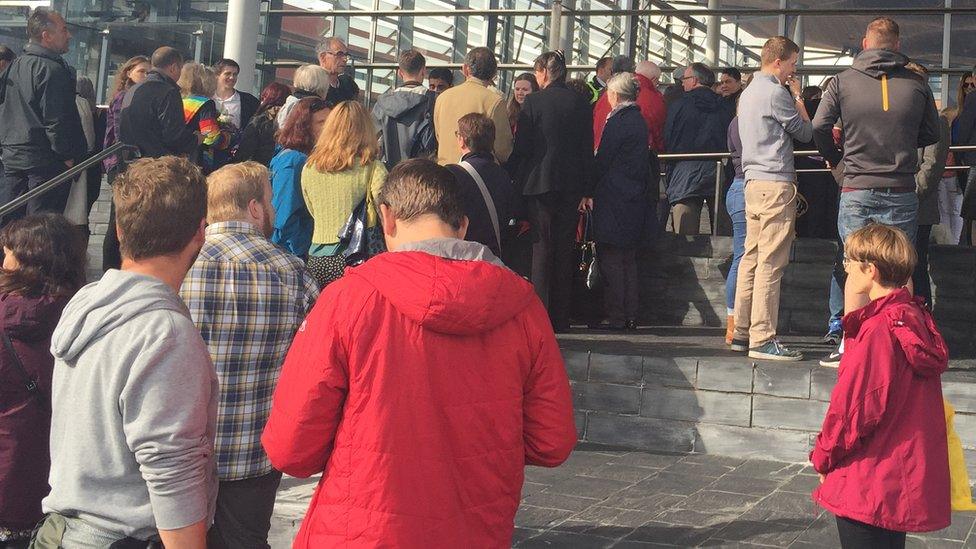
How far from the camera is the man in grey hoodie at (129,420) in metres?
2.75

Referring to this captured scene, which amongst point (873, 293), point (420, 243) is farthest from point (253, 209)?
point (873, 293)

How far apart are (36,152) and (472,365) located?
695cm

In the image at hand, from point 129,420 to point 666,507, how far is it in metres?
3.73

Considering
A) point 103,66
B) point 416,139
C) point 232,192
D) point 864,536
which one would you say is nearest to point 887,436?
point 864,536

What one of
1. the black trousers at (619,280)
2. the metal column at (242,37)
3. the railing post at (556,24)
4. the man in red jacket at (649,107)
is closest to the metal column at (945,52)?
the railing post at (556,24)

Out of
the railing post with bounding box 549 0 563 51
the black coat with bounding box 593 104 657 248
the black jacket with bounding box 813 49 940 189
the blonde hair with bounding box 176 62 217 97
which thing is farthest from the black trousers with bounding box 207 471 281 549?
the railing post with bounding box 549 0 563 51

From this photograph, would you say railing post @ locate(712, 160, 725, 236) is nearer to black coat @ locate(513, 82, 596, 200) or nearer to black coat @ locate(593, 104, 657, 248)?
black coat @ locate(593, 104, 657, 248)

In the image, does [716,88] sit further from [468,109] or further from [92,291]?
[92,291]

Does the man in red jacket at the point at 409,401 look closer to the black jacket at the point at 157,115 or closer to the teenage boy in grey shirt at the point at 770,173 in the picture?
the teenage boy in grey shirt at the point at 770,173

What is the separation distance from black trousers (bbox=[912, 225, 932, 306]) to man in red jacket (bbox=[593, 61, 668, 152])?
7.74 feet

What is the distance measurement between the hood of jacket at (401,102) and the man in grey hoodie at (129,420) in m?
6.18

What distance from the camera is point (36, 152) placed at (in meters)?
9.07

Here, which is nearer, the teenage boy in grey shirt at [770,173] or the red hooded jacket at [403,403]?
the red hooded jacket at [403,403]

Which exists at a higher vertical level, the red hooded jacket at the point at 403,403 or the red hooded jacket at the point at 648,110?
the red hooded jacket at the point at 648,110
